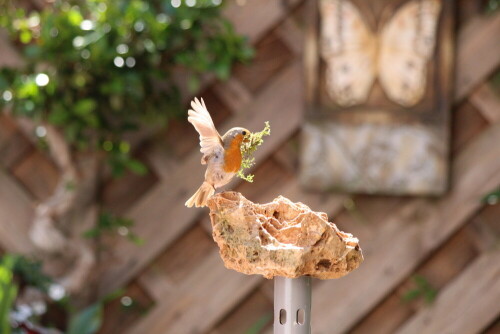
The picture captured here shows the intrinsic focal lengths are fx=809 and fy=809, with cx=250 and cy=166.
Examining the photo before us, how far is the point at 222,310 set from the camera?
78.3 inches

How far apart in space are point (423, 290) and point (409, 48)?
56cm

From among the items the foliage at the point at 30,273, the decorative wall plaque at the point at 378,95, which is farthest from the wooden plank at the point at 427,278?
the foliage at the point at 30,273

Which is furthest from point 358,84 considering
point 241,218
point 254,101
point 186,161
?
point 241,218

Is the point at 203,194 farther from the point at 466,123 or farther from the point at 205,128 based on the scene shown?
the point at 466,123

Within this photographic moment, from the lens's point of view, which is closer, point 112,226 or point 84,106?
point 84,106

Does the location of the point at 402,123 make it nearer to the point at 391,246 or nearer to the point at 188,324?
the point at 391,246

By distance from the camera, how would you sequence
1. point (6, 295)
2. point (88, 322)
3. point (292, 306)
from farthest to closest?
point (88, 322)
point (6, 295)
point (292, 306)

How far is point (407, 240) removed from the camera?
1.88 m

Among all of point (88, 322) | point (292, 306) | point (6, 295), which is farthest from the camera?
point (88, 322)

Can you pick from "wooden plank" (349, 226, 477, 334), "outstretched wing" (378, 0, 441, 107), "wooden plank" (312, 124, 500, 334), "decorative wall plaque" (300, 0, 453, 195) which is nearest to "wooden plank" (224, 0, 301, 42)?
"decorative wall plaque" (300, 0, 453, 195)

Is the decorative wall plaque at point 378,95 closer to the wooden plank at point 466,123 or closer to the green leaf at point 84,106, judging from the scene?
the wooden plank at point 466,123

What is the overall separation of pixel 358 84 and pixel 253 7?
0.34m

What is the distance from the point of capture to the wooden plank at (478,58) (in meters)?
1.84

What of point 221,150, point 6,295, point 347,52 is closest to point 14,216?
point 6,295
